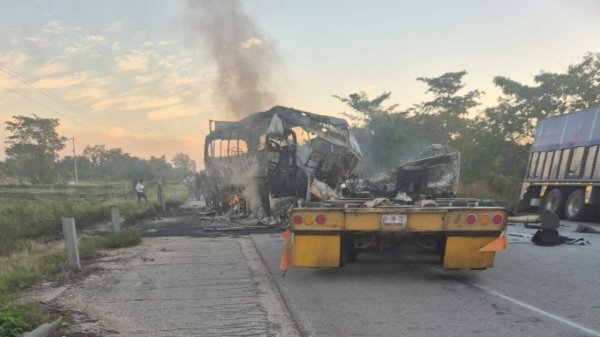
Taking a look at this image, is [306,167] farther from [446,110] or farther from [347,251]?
[446,110]

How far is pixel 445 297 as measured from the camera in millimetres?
5293

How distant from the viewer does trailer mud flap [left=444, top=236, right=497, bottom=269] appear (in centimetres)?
586

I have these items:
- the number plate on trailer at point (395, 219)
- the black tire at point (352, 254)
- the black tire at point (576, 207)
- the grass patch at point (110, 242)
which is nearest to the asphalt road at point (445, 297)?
the black tire at point (352, 254)

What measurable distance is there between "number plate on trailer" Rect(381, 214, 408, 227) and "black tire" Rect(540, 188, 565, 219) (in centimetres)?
1149

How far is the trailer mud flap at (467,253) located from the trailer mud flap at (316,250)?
4.44 ft

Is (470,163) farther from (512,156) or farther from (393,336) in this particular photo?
(393,336)

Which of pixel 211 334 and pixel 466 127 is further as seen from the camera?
pixel 466 127

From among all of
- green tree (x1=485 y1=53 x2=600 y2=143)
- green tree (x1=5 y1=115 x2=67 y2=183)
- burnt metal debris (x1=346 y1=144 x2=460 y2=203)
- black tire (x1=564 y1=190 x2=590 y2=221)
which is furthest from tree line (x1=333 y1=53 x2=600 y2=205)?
green tree (x1=5 y1=115 x2=67 y2=183)

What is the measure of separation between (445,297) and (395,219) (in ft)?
3.45

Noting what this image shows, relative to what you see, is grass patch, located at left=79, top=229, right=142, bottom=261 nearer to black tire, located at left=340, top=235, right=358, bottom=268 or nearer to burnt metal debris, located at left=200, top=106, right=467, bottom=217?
burnt metal debris, located at left=200, top=106, right=467, bottom=217

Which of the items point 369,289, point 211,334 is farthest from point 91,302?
point 369,289

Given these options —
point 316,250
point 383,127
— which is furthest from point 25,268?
point 383,127

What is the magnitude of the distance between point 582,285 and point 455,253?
1459mm

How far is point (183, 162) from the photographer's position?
140 metres
